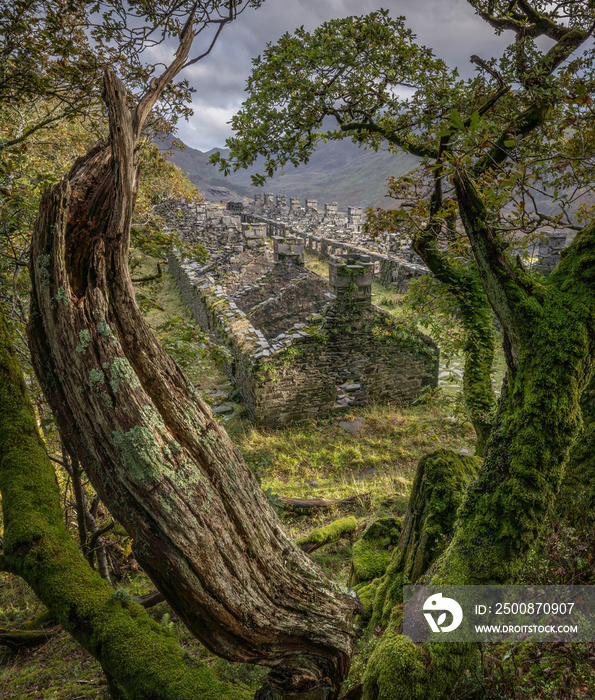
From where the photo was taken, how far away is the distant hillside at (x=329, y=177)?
65375 mm

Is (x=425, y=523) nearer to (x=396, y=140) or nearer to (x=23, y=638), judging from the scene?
Answer: (x=23, y=638)

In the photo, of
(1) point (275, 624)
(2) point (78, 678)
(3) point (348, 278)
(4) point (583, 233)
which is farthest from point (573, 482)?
(3) point (348, 278)

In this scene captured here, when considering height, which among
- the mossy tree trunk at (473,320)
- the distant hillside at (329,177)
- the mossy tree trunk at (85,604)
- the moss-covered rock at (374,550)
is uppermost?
the distant hillside at (329,177)

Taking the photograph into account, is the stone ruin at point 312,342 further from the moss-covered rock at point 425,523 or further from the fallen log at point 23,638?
the fallen log at point 23,638

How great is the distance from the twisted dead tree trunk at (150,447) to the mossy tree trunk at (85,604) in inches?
13.3

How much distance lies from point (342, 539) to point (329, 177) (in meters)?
102

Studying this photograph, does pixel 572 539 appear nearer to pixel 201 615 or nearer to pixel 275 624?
pixel 275 624

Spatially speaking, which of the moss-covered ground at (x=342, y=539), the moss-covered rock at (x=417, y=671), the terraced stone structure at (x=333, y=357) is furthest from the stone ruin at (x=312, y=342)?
the moss-covered rock at (x=417, y=671)

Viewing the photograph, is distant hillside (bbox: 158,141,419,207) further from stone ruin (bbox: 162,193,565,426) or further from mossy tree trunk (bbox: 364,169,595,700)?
mossy tree trunk (bbox: 364,169,595,700)

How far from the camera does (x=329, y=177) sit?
97062 mm

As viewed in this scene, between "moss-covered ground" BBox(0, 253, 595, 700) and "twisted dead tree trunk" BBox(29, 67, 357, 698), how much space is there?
4.20 feet

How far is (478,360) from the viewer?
16.9 feet

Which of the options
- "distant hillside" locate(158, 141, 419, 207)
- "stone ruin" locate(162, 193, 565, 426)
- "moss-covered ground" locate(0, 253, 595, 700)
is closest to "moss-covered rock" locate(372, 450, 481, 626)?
"moss-covered ground" locate(0, 253, 595, 700)

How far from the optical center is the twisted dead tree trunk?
1572mm
